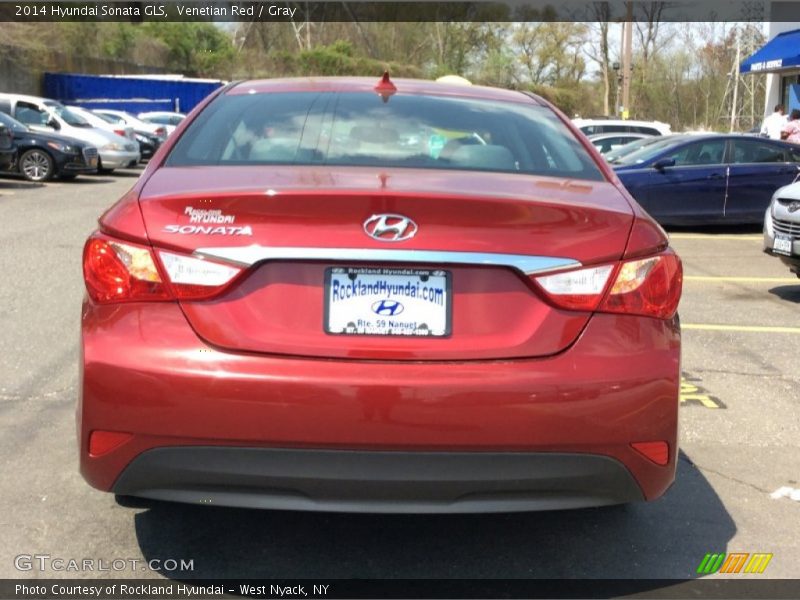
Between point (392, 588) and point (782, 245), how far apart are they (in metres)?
6.11

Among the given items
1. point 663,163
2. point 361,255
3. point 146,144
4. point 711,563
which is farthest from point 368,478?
point 146,144

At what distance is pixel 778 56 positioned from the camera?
86.3ft

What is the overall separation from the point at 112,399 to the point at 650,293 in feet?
5.36

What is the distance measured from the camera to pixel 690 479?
416 centimetres

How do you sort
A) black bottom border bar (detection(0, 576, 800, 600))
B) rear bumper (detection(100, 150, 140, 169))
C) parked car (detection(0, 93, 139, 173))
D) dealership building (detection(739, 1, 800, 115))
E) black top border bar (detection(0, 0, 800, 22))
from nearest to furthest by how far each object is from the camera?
black bottom border bar (detection(0, 576, 800, 600)) → parked car (detection(0, 93, 139, 173)) → rear bumper (detection(100, 150, 140, 169)) → dealership building (detection(739, 1, 800, 115)) → black top border bar (detection(0, 0, 800, 22))

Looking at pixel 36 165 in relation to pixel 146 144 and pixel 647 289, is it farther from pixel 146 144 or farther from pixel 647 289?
pixel 647 289

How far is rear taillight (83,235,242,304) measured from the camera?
2.82 m

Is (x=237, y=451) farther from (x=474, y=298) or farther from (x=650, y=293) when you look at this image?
(x=650, y=293)

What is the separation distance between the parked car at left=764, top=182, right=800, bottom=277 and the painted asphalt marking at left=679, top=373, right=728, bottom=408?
2908 millimetres

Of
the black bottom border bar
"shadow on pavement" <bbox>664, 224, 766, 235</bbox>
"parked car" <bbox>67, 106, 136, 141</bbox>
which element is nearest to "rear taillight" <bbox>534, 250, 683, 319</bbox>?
the black bottom border bar

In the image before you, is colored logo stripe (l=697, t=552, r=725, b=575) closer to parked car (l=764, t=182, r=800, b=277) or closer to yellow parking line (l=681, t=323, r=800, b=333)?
yellow parking line (l=681, t=323, r=800, b=333)

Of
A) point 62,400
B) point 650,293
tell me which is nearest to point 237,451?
point 650,293

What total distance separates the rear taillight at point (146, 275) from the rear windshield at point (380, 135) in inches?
22.4

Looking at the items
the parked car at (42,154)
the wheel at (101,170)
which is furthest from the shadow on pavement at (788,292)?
the wheel at (101,170)
